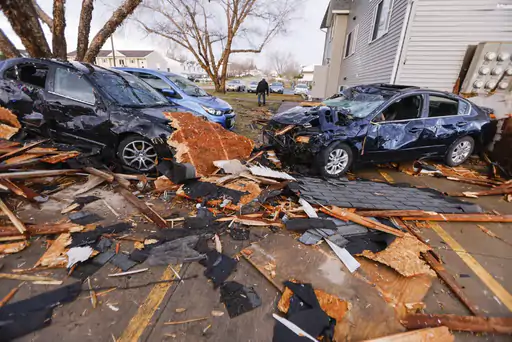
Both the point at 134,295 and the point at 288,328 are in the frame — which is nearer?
the point at 288,328

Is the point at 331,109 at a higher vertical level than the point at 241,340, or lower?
higher

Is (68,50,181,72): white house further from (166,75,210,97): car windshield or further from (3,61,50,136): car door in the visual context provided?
(3,61,50,136): car door

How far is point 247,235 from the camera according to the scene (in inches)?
120

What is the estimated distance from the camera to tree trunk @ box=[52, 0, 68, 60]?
8.09m

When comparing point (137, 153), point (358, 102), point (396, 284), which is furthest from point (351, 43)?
point (396, 284)

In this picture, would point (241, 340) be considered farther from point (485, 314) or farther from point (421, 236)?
point (421, 236)

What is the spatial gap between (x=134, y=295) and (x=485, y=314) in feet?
9.90

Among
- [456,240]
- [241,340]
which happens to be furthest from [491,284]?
[241,340]

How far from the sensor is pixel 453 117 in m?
5.37

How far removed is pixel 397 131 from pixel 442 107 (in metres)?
1.52

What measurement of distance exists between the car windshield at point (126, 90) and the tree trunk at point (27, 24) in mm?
4517

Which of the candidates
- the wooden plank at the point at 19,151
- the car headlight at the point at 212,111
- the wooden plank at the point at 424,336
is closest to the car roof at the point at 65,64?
the wooden plank at the point at 19,151

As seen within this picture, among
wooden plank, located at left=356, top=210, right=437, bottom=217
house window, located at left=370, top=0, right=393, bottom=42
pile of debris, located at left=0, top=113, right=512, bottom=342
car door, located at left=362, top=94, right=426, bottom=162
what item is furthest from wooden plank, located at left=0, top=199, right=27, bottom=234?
house window, located at left=370, top=0, right=393, bottom=42

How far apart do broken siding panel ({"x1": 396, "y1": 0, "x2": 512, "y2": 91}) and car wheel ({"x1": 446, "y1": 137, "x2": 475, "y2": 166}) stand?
3445 mm
